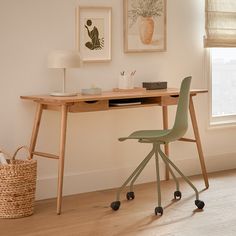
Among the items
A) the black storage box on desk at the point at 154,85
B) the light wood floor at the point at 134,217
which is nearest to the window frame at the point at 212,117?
the black storage box on desk at the point at 154,85

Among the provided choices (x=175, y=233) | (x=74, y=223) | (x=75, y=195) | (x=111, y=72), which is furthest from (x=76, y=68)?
(x=175, y=233)

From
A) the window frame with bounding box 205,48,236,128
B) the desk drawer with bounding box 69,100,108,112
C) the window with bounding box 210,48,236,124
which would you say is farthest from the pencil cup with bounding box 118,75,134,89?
the window with bounding box 210,48,236,124

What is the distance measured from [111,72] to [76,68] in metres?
0.37

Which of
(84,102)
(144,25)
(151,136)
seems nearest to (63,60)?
(84,102)

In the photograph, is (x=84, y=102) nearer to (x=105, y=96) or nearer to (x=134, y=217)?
(x=105, y=96)

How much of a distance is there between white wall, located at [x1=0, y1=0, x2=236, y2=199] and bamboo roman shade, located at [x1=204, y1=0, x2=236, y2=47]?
0.07m

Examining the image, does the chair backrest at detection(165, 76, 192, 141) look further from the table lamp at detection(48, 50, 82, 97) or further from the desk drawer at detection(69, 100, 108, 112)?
the table lamp at detection(48, 50, 82, 97)

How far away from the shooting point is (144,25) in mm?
5414

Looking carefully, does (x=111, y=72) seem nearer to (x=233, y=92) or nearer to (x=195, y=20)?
(x=195, y=20)

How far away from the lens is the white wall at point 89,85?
187 inches

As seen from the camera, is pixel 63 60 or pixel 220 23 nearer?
pixel 63 60

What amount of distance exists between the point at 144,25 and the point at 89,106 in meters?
1.18

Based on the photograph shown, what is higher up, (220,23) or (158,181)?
(220,23)

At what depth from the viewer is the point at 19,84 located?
15.7 feet
